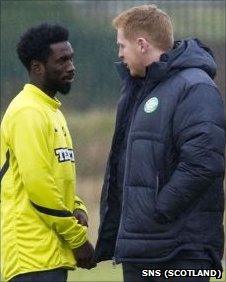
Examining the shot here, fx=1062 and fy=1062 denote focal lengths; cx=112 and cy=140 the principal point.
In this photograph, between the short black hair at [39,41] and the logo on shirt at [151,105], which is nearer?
the logo on shirt at [151,105]

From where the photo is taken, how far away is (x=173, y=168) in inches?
172

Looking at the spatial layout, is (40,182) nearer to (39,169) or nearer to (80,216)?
(39,169)

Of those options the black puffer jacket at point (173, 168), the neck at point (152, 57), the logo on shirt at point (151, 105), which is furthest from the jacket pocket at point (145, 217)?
the neck at point (152, 57)

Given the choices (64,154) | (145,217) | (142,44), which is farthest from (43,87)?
(145,217)

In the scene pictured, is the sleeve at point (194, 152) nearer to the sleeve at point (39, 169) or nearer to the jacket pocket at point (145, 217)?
the jacket pocket at point (145, 217)

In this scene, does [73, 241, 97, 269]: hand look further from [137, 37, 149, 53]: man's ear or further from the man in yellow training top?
[137, 37, 149, 53]: man's ear

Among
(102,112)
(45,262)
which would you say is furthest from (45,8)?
(45,262)

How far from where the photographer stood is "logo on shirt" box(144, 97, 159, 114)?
436 centimetres

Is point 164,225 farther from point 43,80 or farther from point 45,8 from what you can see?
point 45,8

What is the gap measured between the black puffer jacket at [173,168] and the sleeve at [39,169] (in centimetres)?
35

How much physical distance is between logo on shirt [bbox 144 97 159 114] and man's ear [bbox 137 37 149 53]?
0.23m

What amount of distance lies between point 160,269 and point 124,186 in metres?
0.37

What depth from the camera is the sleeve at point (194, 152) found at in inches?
167

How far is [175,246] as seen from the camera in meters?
4.34
